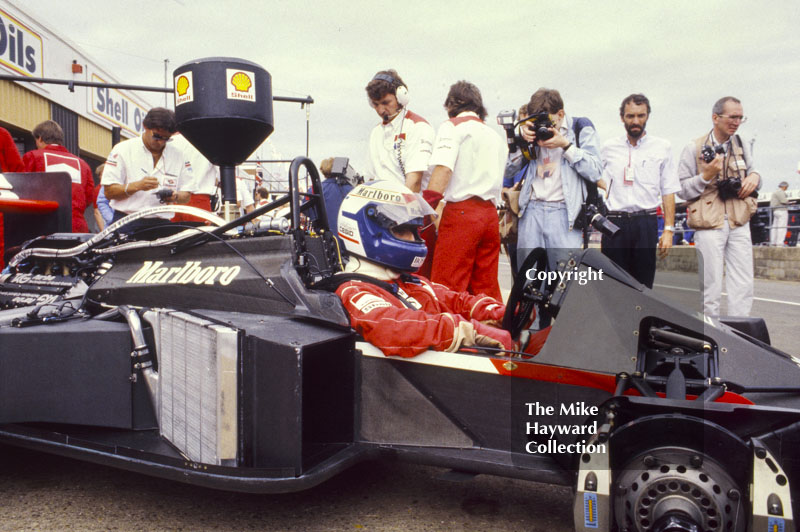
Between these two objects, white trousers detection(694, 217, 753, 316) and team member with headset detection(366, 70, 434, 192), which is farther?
white trousers detection(694, 217, 753, 316)

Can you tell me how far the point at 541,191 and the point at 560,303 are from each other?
2.19 metres

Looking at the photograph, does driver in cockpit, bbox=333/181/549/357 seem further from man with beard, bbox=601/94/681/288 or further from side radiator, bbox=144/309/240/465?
man with beard, bbox=601/94/681/288

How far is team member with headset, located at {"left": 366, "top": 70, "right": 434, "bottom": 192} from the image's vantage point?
15.6 feet

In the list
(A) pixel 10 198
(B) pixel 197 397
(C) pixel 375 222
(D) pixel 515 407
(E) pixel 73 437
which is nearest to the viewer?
(D) pixel 515 407

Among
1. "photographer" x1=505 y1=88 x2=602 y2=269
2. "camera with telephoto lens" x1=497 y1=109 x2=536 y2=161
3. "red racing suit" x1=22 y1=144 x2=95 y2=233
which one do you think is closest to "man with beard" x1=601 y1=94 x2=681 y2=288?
"photographer" x1=505 y1=88 x2=602 y2=269

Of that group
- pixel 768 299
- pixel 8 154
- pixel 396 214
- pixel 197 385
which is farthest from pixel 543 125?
pixel 768 299

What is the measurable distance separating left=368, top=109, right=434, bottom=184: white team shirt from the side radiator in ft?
8.42

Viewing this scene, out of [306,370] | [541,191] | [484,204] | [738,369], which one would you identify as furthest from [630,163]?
[306,370]

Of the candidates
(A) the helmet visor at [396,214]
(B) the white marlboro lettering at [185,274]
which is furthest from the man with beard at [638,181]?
(B) the white marlboro lettering at [185,274]

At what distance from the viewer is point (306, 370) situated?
2533 millimetres

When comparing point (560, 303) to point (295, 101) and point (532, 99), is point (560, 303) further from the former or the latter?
point (295, 101)

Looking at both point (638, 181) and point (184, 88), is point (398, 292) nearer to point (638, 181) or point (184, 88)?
point (184, 88)

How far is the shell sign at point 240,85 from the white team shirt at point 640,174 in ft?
9.06

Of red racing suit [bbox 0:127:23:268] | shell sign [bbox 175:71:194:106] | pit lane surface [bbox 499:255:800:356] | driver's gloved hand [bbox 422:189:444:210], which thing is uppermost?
shell sign [bbox 175:71:194:106]
